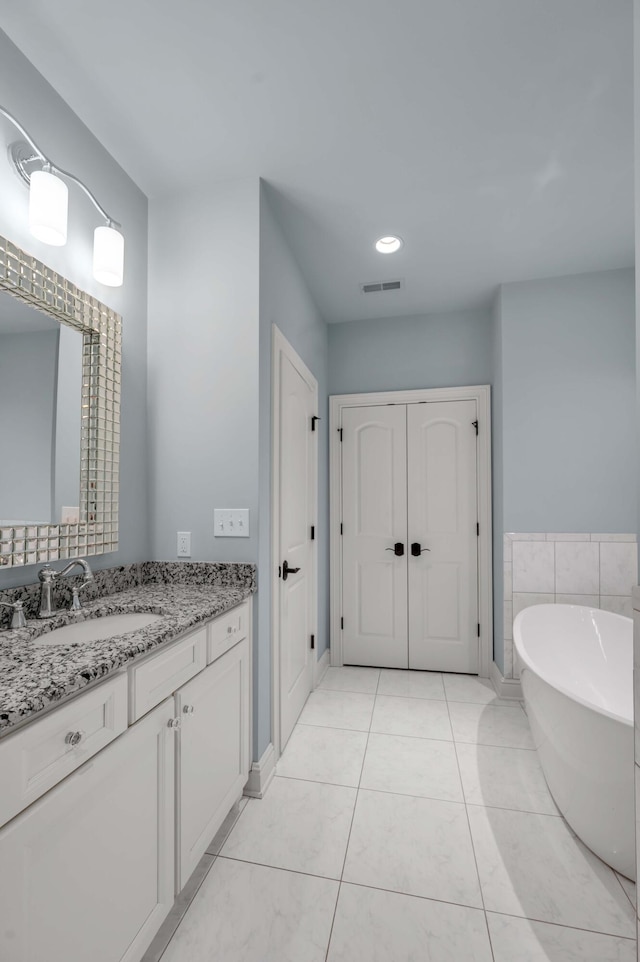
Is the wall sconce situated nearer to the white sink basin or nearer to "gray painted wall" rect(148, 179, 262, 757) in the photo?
"gray painted wall" rect(148, 179, 262, 757)

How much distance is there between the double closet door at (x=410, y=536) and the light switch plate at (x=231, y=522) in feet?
5.61

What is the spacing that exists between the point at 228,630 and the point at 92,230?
1.61 meters

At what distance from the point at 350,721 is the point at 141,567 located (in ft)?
4.90

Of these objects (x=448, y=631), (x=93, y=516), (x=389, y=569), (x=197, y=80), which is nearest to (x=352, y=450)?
(x=389, y=569)

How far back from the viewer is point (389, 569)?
3.49 m

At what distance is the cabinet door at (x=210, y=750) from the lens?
1.35 meters

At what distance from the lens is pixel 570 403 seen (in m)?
2.89

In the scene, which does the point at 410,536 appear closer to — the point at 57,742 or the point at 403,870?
the point at 403,870

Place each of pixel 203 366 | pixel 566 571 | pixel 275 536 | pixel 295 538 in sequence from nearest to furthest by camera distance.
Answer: pixel 203 366 → pixel 275 536 → pixel 295 538 → pixel 566 571

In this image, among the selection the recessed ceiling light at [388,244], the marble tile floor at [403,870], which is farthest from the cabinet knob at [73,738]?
the recessed ceiling light at [388,244]

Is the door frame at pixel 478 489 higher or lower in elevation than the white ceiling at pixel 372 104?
lower

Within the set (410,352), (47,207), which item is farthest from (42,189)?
(410,352)

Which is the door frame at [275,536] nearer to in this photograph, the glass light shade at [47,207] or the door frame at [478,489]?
the glass light shade at [47,207]

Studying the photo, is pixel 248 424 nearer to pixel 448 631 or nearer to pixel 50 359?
pixel 50 359
